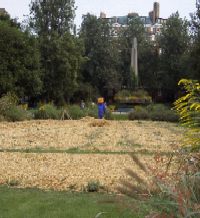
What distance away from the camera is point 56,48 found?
144ft

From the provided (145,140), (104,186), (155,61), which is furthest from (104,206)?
(155,61)

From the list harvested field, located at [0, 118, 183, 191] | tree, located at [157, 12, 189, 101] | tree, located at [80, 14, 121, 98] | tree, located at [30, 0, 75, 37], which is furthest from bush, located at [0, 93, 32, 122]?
tree, located at [80, 14, 121, 98]

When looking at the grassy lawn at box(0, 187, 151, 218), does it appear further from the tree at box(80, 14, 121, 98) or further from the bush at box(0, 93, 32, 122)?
the tree at box(80, 14, 121, 98)

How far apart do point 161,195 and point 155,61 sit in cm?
5515

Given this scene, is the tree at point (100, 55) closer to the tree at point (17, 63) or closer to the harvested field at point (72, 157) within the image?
the tree at point (17, 63)

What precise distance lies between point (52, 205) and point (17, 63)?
30.2 m

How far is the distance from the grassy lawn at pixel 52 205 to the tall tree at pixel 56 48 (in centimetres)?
3619

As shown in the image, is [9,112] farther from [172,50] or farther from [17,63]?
[172,50]

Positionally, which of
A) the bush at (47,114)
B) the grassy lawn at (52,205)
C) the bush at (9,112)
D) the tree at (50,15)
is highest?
the tree at (50,15)

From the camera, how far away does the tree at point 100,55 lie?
180 feet

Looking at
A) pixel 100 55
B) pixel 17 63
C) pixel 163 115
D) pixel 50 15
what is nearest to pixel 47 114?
pixel 163 115

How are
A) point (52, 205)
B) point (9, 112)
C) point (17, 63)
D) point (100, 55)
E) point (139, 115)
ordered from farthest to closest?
point (100, 55), point (17, 63), point (139, 115), point (9, 112), point (52, 205)

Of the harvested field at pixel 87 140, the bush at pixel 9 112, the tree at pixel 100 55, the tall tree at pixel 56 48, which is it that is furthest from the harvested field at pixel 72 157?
the tree at pixel 100 55

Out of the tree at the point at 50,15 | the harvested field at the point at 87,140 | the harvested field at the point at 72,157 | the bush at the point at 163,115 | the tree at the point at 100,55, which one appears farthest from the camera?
the tree at the point at 100,55
